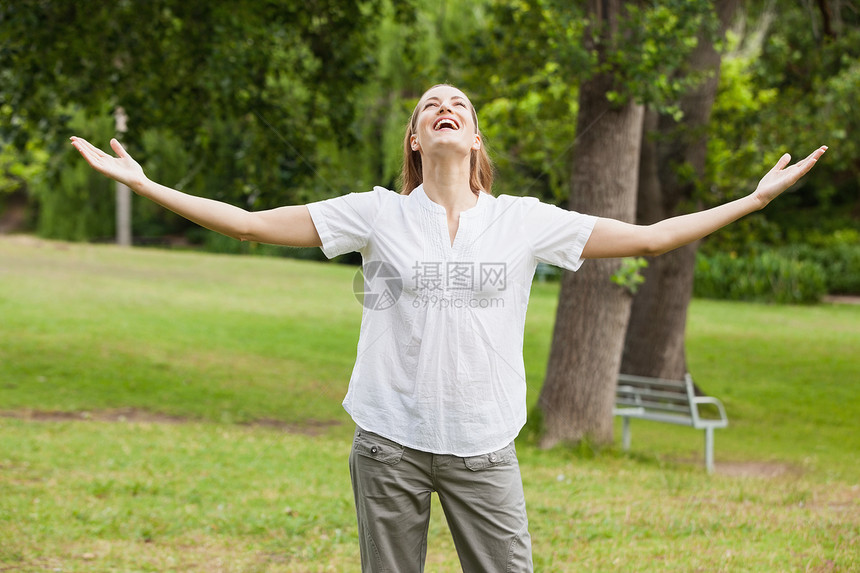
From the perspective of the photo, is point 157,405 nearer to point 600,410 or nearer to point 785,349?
point 600,410

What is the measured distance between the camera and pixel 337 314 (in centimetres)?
1864

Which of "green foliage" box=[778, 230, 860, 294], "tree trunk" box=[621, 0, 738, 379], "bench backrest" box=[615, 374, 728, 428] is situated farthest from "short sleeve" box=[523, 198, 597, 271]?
"green foliage" box=[778, 230, 860, 294]

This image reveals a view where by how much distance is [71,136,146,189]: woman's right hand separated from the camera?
251 cm

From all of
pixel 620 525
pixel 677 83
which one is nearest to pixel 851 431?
pixel 677 83

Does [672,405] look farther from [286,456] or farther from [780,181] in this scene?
[780,181]

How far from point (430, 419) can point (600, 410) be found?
224 inches

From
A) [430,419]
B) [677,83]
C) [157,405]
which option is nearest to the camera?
[430,419]

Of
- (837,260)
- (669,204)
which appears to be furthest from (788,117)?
(837,260)

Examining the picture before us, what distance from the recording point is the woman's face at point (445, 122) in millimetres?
2529

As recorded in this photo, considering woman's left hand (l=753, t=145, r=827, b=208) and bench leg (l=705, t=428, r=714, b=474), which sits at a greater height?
woman's left hand (l=753, t=145, r=827, b=208)

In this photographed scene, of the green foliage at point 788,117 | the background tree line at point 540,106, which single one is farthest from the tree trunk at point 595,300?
the green foliage at point 788,117

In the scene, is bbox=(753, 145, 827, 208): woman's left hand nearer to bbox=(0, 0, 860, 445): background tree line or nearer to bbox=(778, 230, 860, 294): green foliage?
bbox=(0, 0, 860, 445): background tree line

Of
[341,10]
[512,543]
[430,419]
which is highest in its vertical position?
[341,10]

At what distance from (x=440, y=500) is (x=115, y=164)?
1288mm
